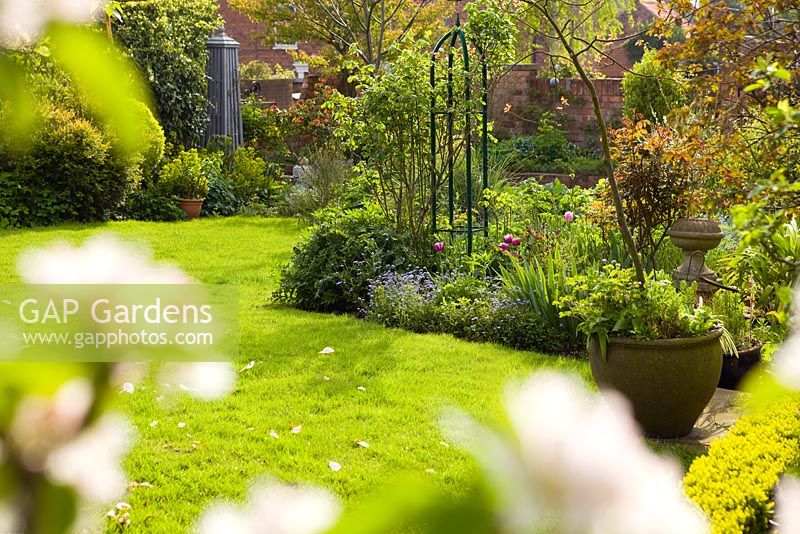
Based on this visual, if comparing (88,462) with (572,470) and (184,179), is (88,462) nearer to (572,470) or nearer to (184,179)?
(572,470)

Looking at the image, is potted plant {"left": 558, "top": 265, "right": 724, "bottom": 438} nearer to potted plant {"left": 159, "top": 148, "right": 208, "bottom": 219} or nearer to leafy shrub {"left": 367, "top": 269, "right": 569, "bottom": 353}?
leafy shrub {"left": 367, "top": 269, "right": 569, "bottom": 353}

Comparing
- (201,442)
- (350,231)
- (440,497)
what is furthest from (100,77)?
(350,231)

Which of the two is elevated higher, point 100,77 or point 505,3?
point 505,3

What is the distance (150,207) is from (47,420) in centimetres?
1107

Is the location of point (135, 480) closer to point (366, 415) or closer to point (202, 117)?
point (366, 415)

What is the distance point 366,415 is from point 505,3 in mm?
4461

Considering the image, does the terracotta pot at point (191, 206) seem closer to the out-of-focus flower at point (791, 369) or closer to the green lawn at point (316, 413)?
the green lawn at point (316, 413)

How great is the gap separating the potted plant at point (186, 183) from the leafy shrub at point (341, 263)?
4.38 meters

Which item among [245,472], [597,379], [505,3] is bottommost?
[245,472]

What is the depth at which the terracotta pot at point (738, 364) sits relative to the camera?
4727mm

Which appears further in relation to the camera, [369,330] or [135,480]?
[369,330]

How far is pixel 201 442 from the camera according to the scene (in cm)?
392

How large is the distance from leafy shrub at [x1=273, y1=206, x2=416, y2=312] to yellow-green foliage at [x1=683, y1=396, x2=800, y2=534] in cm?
335

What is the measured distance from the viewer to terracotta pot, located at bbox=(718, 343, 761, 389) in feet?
15.5
